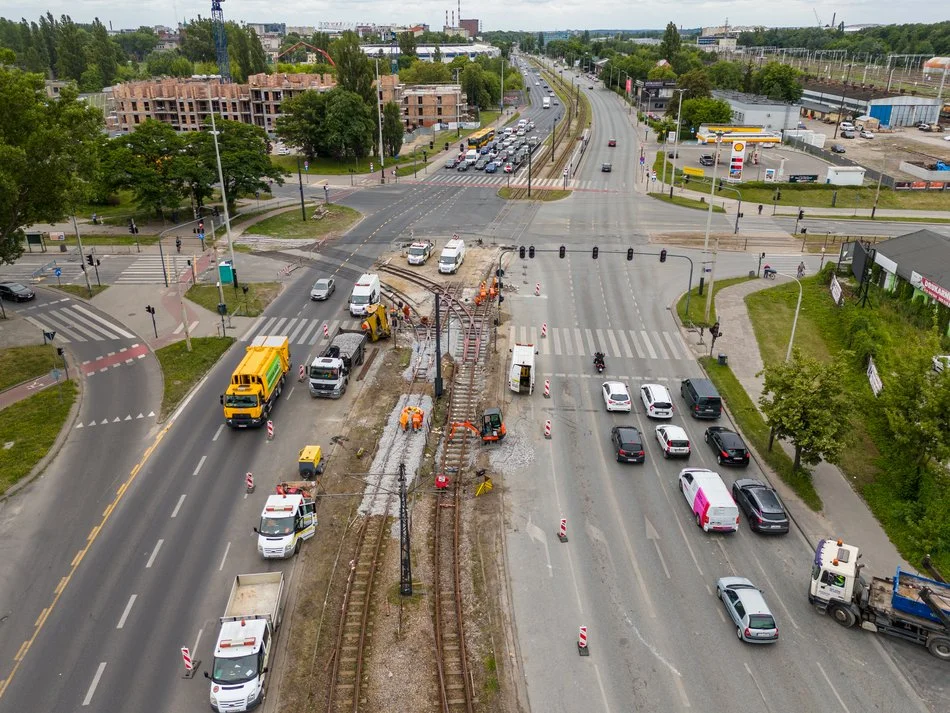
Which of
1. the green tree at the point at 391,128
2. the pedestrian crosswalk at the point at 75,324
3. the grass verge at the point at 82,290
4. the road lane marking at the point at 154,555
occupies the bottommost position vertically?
the road lane marking at the point at 154,555

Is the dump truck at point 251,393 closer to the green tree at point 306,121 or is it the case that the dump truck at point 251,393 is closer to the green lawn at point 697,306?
the green lawn at point 697,306

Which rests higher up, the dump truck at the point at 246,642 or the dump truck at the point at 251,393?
the dump truck at the point at 251,393

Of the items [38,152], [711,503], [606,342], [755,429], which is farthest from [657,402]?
[38,152]

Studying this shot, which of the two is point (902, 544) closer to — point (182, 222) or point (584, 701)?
point (584, 701)

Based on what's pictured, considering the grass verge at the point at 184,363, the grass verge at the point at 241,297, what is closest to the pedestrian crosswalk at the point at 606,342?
the grass verge at the point at 184,363

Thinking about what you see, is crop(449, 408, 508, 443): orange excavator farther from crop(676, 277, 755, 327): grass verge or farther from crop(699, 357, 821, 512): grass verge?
crop(676, 277, 755, 327): grass verge

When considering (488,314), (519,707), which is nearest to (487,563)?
(519,707)
